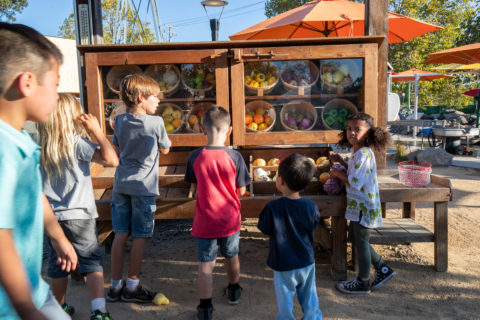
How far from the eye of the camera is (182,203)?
11.5 feet

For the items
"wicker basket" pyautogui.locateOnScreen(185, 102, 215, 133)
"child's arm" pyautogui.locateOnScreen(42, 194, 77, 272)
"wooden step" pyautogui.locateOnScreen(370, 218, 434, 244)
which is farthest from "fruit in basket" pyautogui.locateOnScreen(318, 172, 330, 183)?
"child's arm" pyautogui.locateOnScreen(42, 194, 77, 272)

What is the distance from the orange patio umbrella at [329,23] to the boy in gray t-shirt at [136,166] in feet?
11.9

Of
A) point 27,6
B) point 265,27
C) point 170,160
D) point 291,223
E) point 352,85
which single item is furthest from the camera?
point 27,6

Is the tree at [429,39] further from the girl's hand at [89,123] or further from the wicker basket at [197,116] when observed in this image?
the girl's hand at [89,123]

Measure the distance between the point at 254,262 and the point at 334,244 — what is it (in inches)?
36.2

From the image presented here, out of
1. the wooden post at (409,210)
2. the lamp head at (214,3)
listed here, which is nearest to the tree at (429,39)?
the lamp head at (214,3)

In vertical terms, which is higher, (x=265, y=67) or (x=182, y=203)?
(x=265, y=67)

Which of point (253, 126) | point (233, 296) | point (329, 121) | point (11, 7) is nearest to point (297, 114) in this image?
point (329, 121)

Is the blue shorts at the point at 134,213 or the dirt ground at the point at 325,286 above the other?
the blue shorts at the point at 134,213

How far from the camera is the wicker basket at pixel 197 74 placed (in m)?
4.07

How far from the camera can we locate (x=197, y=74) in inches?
161

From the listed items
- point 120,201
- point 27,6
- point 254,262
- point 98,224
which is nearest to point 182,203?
point 120,201

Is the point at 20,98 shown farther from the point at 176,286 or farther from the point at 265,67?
the point at 265,67

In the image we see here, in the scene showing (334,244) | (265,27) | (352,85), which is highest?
(265,27)
